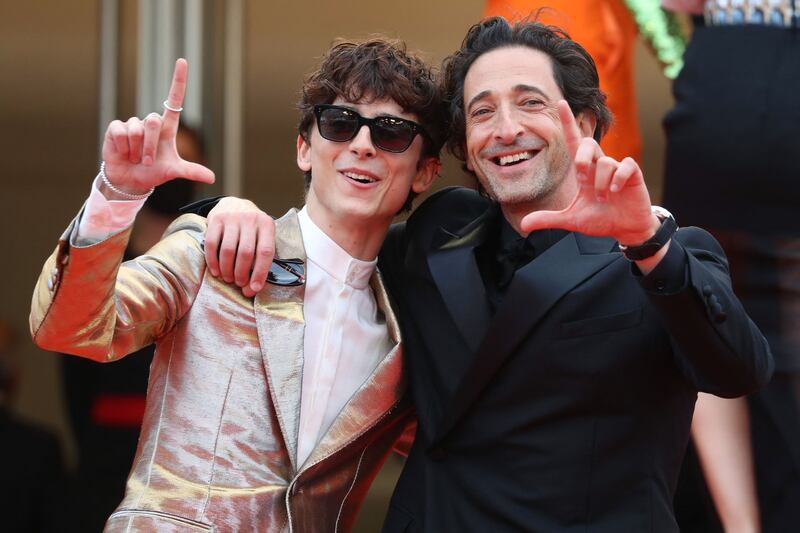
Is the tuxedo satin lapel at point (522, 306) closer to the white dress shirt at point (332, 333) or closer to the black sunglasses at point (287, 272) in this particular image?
the white dress shirt at point (332, 333)

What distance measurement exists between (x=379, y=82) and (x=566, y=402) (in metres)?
0.89

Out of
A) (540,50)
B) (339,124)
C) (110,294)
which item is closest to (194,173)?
(110,294)

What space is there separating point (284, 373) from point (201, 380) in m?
0.17

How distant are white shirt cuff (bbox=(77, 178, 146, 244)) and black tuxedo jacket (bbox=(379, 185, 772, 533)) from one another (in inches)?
29.1

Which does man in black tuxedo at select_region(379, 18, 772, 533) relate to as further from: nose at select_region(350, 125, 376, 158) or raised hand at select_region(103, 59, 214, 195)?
raised hand at select_region(103, 59, 214, 195)

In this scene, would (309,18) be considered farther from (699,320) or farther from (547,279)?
(699,320)

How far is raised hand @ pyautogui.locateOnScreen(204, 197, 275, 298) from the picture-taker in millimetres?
2941

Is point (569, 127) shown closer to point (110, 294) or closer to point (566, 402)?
point (566, 402)

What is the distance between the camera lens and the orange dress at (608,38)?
12.1 feet

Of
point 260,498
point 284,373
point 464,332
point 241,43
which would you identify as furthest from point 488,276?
point 241,43

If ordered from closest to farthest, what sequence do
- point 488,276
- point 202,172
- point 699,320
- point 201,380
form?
1. point 699,320
2. point 202,172
3. point 201,380
4. point 488,276

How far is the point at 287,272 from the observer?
120 inches

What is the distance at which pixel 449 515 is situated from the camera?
289 centimetres

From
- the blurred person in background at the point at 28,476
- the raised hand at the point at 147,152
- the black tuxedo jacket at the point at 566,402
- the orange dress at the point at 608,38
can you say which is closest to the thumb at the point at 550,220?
the black tuxedo jacket at the point at 566,402
